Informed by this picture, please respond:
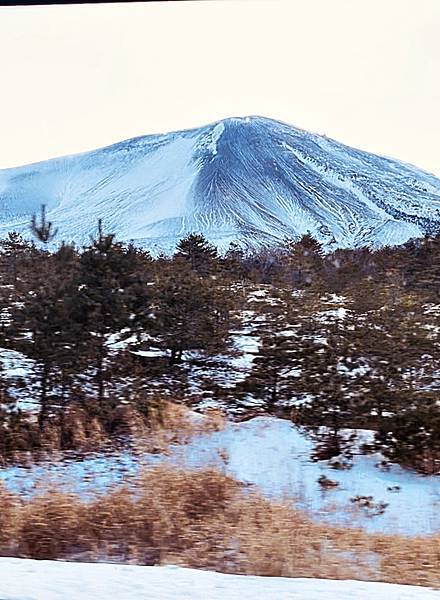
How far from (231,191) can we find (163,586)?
1.23m

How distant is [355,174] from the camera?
246cm

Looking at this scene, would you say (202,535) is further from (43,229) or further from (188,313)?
(43,229)

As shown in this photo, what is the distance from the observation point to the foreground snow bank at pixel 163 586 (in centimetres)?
201

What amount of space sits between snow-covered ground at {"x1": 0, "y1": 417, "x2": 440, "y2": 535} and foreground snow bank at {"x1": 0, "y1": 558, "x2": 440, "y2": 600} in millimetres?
253

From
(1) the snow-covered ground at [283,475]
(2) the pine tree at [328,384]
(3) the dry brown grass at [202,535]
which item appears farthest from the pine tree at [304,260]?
(3) the dry brown grass at [202,535]

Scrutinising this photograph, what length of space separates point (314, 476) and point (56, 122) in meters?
1.44

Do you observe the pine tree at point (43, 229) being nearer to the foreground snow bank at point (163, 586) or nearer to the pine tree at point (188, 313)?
the pine tree at point (188, 313)

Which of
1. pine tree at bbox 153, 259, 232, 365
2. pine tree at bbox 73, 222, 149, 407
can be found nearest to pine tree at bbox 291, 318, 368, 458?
pine tree at bbox 153, 259, 232, 365

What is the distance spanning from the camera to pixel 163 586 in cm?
208

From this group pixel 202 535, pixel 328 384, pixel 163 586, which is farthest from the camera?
pixel 328 384

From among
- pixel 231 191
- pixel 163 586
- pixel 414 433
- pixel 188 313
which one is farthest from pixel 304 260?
pixel 163 586

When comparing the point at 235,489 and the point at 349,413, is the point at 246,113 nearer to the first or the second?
the point at 349,413

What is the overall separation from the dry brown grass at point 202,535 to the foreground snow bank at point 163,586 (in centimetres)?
7

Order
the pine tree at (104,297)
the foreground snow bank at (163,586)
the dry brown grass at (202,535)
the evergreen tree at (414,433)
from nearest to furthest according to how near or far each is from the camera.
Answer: the foreground snow bank at (163,586), the dry brown grass at (202,535), the evergreen tree at (414,433), the pine tree at (104,297)
